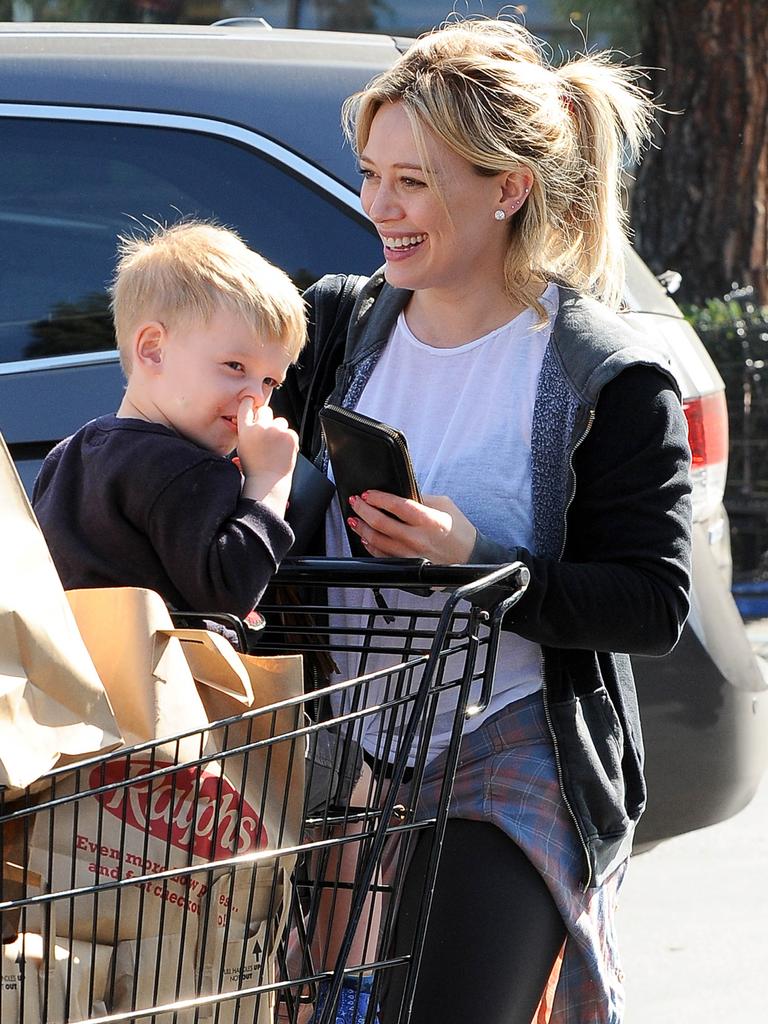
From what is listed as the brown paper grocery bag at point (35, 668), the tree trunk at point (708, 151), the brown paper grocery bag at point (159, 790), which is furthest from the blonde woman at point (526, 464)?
the tree trunk at point (708, 151)

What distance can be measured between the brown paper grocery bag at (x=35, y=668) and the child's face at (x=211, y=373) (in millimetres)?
514

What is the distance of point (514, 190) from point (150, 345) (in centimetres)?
59

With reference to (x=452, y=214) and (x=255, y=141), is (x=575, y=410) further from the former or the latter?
(x=255, y=141)

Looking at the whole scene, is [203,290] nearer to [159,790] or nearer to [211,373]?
[211,373]

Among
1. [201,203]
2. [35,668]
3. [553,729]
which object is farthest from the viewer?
[201,203]

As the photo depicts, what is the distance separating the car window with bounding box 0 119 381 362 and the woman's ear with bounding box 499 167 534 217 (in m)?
1.00

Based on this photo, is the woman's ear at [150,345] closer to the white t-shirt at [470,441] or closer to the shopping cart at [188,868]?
the white t-shirt at [470,441]

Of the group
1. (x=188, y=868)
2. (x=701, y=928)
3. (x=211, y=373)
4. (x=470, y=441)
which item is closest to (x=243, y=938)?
(x=188, y=868)

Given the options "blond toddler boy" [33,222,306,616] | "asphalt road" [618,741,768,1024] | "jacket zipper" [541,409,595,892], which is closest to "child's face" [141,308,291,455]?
"blond toddler boy" [33,222,306,616]

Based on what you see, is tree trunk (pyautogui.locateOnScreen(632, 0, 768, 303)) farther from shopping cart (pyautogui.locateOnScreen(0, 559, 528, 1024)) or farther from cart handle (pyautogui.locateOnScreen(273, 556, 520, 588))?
shopping cart (pyautogui.locateOnScreen(0, 559, 528, 1024))

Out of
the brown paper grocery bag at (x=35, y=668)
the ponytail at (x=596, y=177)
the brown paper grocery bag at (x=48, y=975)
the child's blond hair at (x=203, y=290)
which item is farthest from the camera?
the ponytail at (x=596, y=177)

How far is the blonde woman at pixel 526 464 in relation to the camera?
6.25ft

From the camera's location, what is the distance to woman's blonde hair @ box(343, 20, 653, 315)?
6.72 ft

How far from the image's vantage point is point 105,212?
3.22 meters
